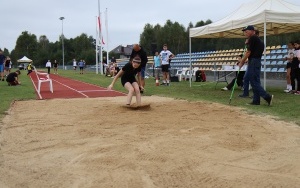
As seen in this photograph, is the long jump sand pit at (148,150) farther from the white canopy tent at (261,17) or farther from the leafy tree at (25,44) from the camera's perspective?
the leafy tree at (25,44)

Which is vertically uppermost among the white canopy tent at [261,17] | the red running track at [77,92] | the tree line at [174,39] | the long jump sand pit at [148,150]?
the tree line at [174,39]

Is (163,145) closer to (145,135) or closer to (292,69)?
(145,135)

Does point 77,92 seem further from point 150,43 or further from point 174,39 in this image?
point 174,39

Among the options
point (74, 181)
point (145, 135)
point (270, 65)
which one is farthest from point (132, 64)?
point (270, 65)

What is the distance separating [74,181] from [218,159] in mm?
1731

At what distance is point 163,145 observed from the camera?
4996mm

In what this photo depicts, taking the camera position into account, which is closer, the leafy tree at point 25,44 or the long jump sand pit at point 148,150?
the long jump sand pit at point 148,150

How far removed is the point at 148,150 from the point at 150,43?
5584 centimetres

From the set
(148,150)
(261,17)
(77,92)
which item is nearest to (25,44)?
(77,92)

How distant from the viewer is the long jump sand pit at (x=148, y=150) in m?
3.70

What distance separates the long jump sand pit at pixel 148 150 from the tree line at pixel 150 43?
61.8ft

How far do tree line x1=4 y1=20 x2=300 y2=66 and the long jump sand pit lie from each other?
1883 centimetres

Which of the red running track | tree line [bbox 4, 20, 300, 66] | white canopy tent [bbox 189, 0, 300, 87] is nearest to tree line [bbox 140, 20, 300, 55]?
tree line [bbox 4, 20, 300, 66]

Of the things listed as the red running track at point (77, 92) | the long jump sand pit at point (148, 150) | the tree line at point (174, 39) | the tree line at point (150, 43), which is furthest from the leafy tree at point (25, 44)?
the long jump sand pit at point (148, 150)
